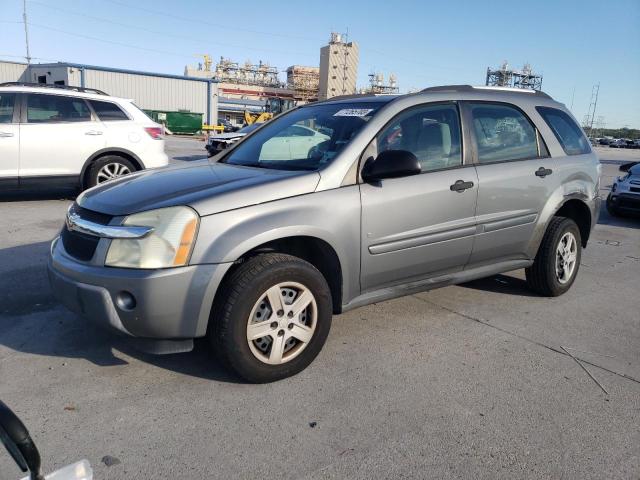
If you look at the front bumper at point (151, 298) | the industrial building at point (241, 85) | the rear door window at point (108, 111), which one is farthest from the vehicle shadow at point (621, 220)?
the industrial building at point (241, 85)

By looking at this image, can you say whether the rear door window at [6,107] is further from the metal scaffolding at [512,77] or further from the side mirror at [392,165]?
the metal scaffolding at [512,77]

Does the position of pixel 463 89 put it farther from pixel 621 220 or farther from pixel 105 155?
pixel 621 220

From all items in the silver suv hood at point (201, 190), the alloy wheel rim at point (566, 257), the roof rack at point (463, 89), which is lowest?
the alloy wheel rim at point (566, 257)

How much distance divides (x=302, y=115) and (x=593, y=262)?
14.1ft

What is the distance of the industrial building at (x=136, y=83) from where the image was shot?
35281 mm

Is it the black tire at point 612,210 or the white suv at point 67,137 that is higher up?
the white suv at point 67,137

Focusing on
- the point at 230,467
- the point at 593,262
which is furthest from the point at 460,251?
the point at 593,262

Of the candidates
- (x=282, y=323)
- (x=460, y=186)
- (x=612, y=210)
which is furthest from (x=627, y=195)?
(x=282, y=323)

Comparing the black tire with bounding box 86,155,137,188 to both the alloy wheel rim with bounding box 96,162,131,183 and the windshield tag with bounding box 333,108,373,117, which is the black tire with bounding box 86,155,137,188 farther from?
the windshield tag with bounding box 333,108,373,117

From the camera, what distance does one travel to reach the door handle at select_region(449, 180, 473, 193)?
3834 mm

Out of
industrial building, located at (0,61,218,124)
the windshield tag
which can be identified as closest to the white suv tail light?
the windshield tag

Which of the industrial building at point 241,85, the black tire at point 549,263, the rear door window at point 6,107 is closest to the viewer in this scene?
the black tire at point 549,263

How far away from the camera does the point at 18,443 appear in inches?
47.5

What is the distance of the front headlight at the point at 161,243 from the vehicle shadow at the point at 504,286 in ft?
10.2
